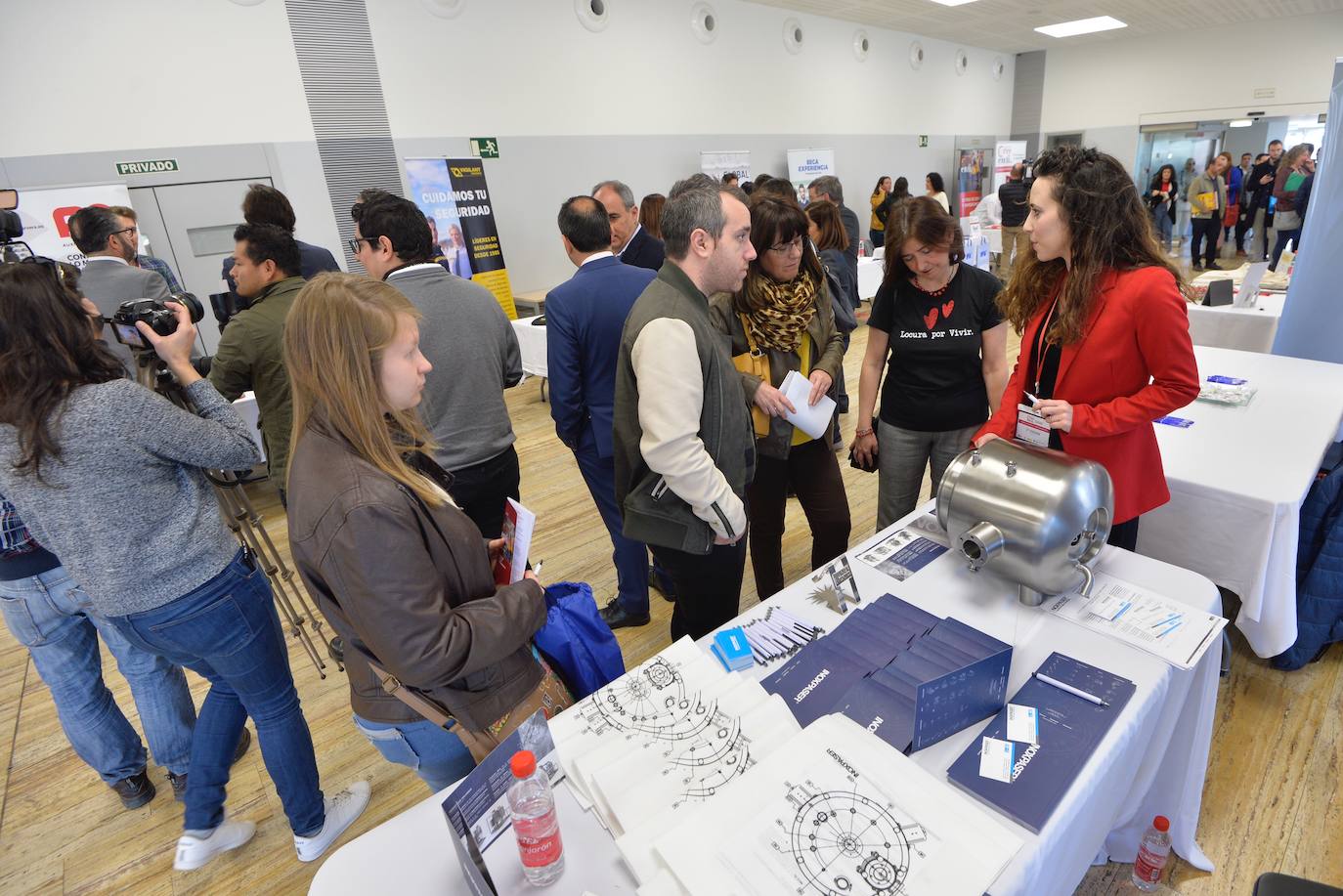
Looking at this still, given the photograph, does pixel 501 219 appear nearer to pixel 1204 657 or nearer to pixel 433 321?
pixel 433 321

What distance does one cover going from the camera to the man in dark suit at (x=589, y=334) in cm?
211

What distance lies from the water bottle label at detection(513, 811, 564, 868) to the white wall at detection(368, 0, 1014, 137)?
5.80 m

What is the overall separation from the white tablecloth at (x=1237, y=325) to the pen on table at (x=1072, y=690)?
10.9 feet

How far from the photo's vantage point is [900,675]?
3.69 ft

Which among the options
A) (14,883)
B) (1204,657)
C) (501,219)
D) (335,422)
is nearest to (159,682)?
(14,883)

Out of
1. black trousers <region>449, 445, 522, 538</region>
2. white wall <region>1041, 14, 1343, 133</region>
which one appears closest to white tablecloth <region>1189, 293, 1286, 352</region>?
black trousers <region>449, 445, 522, 538</region>

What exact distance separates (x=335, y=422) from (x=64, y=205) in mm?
4709

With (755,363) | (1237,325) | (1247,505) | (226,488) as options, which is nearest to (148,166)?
(226,488)

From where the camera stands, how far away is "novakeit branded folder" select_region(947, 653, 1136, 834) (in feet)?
3.00

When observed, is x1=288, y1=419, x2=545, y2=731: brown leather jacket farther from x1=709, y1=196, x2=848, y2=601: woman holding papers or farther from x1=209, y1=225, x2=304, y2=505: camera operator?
x1=209, y1=225, x2=304, y2=505: camera operator

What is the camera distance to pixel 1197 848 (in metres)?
1.52

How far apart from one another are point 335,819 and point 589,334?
62.0 inches

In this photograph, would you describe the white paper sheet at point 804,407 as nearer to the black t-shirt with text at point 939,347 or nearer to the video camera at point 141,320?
the black t-shirt with text at point 939,347

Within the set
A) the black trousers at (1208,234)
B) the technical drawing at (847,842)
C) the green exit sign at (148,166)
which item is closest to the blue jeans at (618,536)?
the technical drawing at (847,842)
